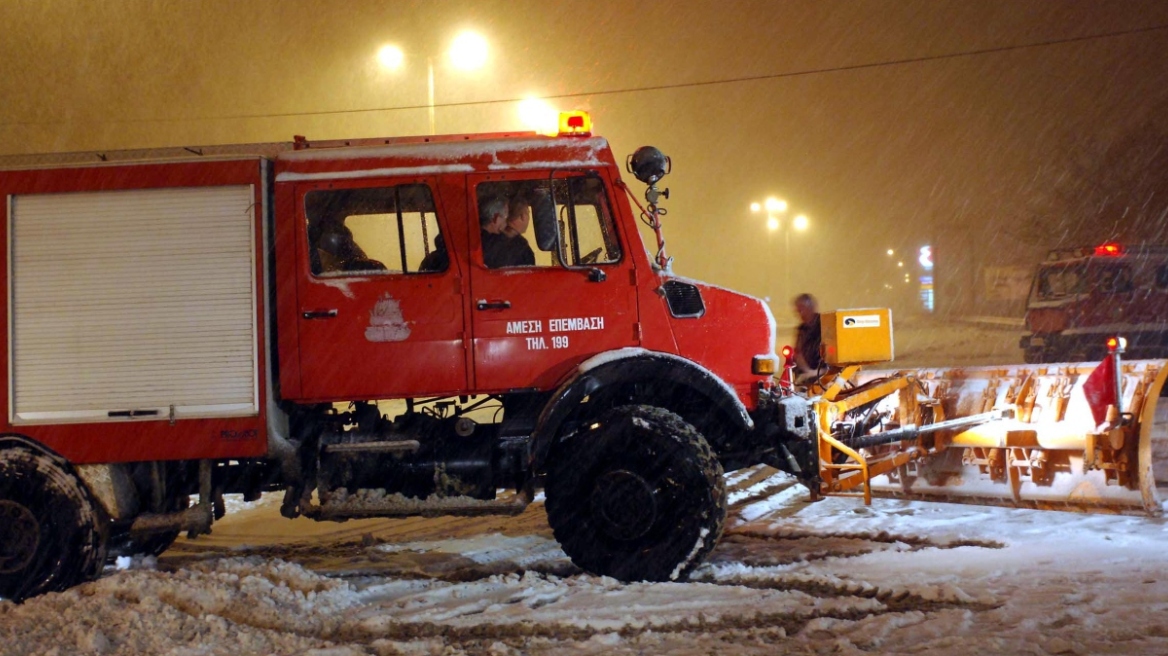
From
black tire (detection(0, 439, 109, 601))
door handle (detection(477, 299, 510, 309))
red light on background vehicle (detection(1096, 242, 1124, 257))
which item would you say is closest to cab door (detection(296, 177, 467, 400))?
door handle (detection(477, 299, 510, 309))

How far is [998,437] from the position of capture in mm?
6867

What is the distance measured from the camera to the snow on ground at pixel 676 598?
4.44 meters

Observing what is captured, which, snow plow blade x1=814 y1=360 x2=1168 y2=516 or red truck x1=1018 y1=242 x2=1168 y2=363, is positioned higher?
Result: red truck x1=1018 y1=242 x2=1168 y2=363

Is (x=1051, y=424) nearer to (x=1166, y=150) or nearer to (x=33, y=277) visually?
(x=33, y=277)

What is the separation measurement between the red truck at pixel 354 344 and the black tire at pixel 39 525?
1cm

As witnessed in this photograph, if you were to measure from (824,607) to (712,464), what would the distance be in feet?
3.39

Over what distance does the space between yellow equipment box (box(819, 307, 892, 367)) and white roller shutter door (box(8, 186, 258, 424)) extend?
399 centimetres

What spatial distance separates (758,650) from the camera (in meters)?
4.31

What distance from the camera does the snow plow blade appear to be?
635cm

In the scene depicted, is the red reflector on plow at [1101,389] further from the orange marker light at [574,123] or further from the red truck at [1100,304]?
the red truck at [1100,304]

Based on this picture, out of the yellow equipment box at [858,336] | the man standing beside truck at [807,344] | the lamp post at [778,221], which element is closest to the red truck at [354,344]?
the yellow equipment box at [858,336]

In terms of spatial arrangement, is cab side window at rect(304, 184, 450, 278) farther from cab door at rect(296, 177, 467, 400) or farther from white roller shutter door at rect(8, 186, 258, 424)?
white roller shutter door at rect(8, 186, 258, 424)

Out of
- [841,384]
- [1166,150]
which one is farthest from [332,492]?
[1166,150]

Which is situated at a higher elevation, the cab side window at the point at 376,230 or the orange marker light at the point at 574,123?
the orange marker light at the point at 574,123
